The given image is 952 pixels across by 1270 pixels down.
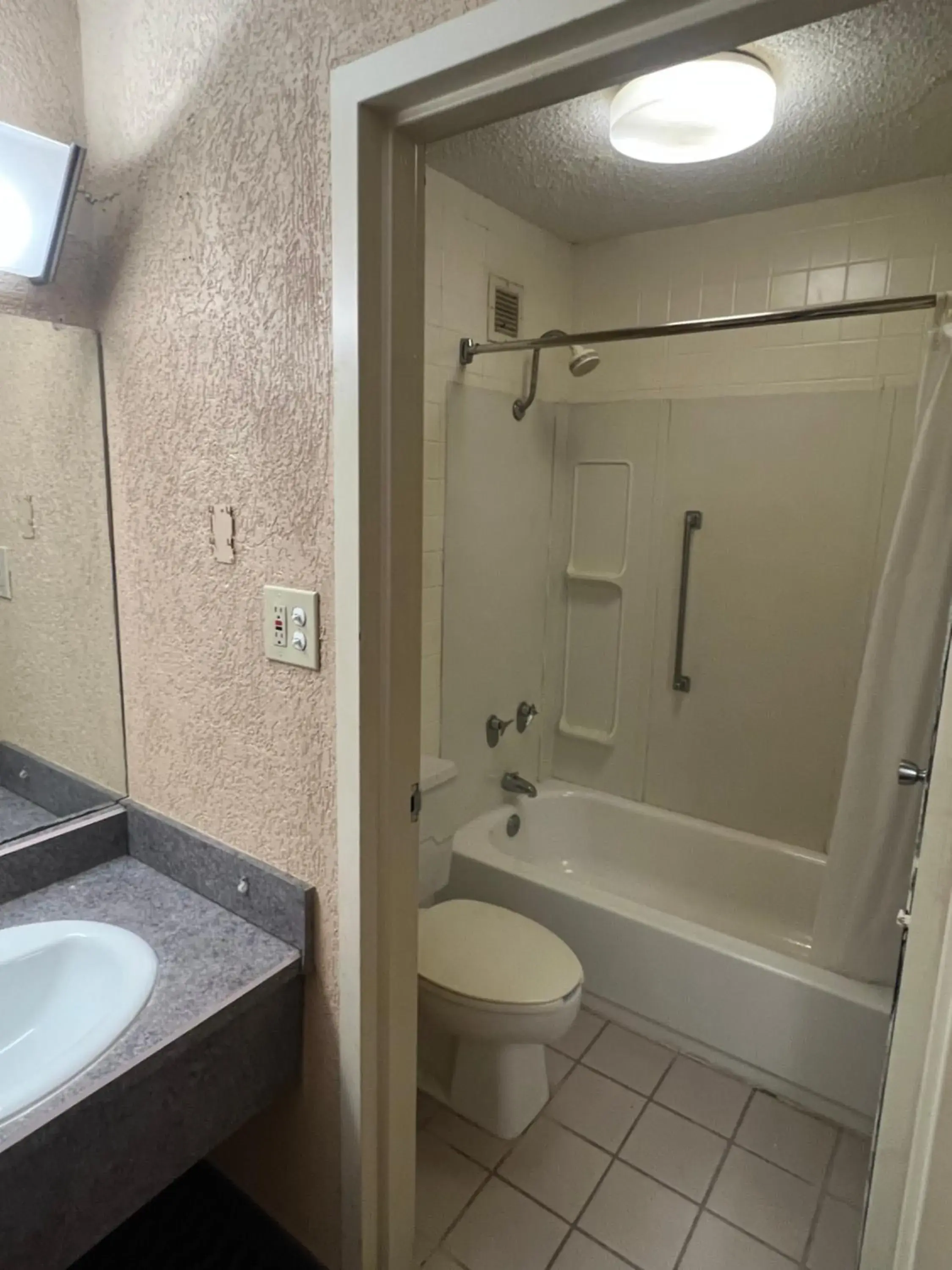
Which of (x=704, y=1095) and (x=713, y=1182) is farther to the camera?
(x=704, y=1095)

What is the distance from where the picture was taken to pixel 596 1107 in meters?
1.84

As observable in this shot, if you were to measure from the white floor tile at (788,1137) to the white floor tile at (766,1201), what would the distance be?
0.10 feet

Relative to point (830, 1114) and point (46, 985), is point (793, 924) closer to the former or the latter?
point (830, 1114)

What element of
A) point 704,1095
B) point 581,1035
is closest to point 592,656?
point 581,1035

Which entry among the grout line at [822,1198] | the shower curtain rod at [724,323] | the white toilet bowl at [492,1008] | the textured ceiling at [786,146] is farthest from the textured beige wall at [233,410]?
the shower curtain rod at [724,323]

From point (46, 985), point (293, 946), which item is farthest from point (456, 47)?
point (46, 985)

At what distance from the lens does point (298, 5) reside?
38.3 inches

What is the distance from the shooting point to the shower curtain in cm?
170

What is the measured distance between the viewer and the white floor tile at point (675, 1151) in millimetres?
1643

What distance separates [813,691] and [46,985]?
215 centimetres

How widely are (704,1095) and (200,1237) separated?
47.0 inches

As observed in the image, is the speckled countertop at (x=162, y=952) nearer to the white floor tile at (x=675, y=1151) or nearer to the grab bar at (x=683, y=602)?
the white floor tile at (x=675, y=1151)

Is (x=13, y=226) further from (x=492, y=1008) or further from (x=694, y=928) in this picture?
(x=694, y=928)

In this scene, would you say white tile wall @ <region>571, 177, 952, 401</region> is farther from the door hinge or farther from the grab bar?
the door hinge
